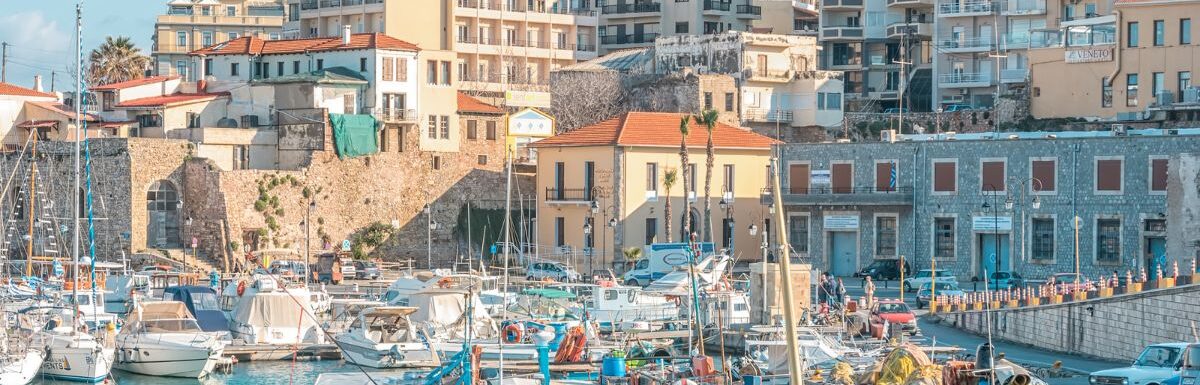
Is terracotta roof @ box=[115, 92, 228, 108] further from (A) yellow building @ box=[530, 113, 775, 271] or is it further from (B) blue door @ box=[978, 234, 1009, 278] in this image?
(B) blue door @ box=[978, 234, 1009, 278]

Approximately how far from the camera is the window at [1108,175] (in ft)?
219

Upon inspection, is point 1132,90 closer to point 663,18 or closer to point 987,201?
point 987,201

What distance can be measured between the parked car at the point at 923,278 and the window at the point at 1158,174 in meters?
6.60

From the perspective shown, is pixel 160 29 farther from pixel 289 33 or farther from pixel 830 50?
pixel 830 50

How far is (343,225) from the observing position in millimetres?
81438

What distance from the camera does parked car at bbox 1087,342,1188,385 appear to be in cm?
3925

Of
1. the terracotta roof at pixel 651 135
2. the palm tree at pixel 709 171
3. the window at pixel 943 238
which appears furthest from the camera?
the terracotta roof at pixel 651 135

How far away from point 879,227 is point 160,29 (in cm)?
5765

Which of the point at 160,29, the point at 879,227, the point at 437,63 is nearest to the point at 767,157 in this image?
the point at 879,227

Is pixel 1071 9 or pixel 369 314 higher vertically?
pixel 1071 9

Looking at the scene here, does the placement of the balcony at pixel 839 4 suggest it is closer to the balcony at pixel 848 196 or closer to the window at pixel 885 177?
the balcony at pixel 848 196

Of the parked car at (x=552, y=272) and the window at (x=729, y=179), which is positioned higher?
the window at (x=729, y=179)

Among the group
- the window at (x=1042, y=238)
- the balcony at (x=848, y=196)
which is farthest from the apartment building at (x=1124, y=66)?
the balcony at (x=848, y=196)

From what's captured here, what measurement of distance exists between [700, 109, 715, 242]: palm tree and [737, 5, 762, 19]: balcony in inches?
1127
